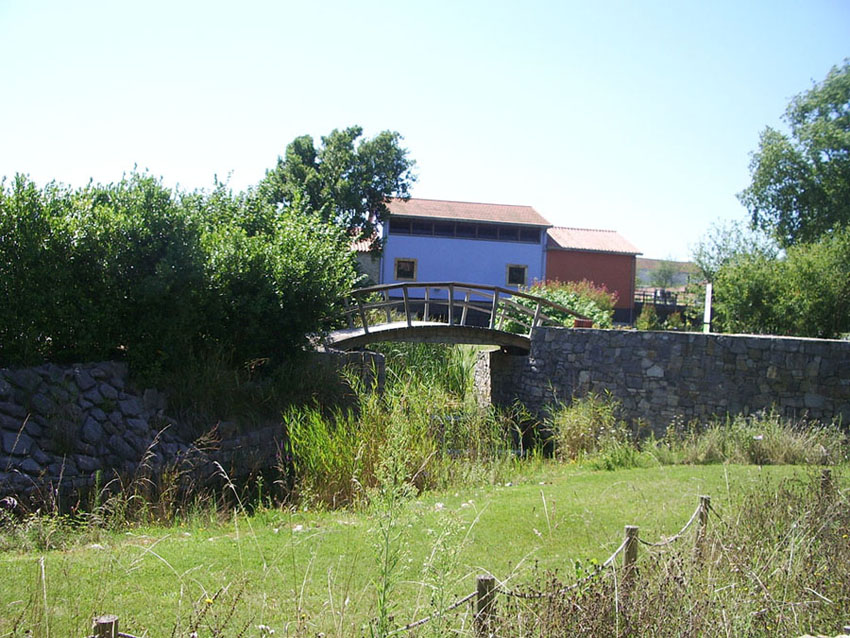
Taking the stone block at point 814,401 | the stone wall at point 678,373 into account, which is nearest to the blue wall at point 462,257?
the stone wall at point 678,373

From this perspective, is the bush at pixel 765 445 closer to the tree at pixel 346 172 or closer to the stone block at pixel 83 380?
the stone block at pixel 83 380

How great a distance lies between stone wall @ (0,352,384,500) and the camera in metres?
8.67

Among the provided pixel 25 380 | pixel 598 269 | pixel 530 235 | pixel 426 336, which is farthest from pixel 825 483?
pixel 598 269

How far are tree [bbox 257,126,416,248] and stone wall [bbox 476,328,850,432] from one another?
15668 mm

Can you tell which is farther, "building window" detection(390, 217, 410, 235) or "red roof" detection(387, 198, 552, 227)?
"red roof" detection(387, 198, 552, 227)

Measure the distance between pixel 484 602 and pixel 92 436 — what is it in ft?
24.5

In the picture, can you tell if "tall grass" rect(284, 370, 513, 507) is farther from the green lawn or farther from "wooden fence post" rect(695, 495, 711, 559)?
"wooden fence post" rect(695, 495, 711, 559)

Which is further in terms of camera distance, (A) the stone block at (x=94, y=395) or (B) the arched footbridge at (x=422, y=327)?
(B) the arched footbridge at (x=422, y=327)

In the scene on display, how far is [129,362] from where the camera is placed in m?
10.8

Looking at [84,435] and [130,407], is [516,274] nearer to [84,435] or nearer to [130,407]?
[130,407]

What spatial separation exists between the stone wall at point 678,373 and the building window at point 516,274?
2055cm

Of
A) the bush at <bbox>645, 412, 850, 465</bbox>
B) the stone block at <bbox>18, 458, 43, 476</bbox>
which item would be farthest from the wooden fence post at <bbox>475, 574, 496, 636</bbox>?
the bush at <bbox>645, 412, 850, 465</bbox>

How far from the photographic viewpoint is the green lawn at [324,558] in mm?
4254

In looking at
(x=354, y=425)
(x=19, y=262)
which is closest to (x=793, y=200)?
(x=354, y=425)
